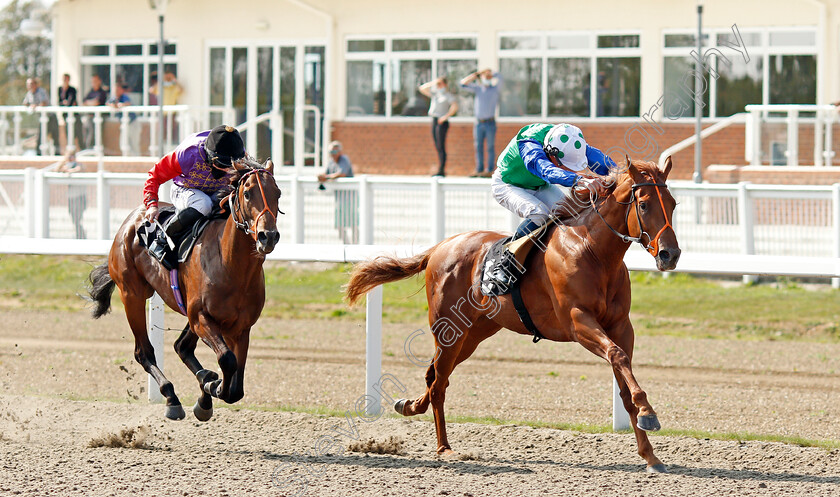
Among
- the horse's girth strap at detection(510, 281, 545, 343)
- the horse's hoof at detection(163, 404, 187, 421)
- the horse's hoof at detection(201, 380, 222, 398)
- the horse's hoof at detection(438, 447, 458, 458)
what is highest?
the horse's girth strap at detection(510, 281, 545, 343)

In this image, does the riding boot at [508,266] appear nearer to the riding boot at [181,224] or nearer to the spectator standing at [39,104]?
the riding boot at [181,224]

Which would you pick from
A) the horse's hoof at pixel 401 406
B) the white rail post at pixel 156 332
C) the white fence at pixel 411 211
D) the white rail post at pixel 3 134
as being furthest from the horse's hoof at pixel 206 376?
the white rail post at pixel 3 134

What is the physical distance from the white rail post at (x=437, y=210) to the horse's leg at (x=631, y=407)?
730 centimetres

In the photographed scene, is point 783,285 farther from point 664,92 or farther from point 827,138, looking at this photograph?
point 664,92

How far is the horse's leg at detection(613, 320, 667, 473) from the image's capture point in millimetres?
5469

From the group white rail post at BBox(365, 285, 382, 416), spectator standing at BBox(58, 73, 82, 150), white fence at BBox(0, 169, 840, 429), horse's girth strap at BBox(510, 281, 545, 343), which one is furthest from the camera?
spectator standing at BBox(58, 73, 82, 150)

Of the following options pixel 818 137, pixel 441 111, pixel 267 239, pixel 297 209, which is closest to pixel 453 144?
pixel 441 111

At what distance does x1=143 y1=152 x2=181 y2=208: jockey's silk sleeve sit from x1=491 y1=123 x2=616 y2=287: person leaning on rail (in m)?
1.78

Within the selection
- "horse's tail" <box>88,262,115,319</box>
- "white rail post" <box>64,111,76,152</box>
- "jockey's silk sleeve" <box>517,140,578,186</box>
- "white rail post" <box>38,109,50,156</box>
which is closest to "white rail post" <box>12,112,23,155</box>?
"white rail post" <box>38,109,50,156</box>

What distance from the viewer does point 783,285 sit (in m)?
12.4

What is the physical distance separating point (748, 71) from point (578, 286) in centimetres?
1388

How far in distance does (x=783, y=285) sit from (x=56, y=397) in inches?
303

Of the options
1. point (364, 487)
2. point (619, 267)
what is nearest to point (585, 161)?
point (619, 267)

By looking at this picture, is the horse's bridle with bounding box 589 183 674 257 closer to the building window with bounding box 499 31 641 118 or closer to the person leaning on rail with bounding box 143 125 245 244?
the person leaning on rail with bounding box 143 125 245 244
